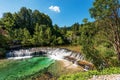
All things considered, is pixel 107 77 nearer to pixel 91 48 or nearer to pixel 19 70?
pixel 91 48

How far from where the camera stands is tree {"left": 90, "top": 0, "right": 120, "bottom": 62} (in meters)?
19.3

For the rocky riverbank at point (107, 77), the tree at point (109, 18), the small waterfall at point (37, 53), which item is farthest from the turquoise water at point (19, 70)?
the rocky riverbank at point (107, 77)

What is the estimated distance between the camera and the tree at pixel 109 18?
63.4 feet

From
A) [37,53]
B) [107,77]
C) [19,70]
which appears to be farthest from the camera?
[37,53]

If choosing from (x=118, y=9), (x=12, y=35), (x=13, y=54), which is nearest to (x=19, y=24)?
(x=12, y=35)

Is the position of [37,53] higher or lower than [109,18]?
lower

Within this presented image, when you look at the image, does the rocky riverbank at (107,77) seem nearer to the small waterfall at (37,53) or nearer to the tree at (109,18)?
the tree at (109,18)

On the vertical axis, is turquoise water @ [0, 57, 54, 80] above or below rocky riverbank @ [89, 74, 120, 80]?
below

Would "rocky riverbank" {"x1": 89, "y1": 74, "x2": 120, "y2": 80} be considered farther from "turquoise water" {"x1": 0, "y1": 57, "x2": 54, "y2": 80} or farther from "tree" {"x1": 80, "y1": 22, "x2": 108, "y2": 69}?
"turquoise water" {"x1": 0, "y1": 57, "x2": 54, "y2": 80}

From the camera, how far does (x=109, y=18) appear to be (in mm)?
19797

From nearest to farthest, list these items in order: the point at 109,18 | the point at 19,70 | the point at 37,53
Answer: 1. the point at 109,18
2. the point at 19,70
3. the point at 37,53

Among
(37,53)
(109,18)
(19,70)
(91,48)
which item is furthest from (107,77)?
(37,53)

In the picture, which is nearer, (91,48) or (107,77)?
Answer: (107,77)

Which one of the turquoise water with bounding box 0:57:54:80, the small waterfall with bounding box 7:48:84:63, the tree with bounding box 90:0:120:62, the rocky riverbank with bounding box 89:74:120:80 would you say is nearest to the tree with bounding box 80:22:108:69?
the tree with bounding box 90:0:120:62
